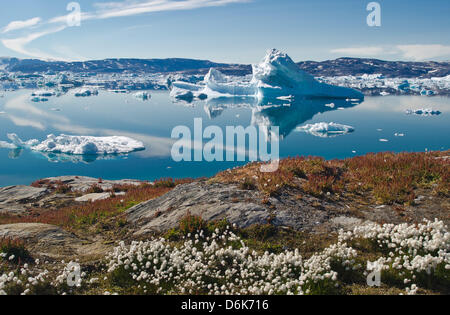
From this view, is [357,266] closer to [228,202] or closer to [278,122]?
[228,202]

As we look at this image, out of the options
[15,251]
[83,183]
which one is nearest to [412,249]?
[15,251]

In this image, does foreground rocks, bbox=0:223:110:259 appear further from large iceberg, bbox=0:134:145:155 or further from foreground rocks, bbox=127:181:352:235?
large iceberg, bbox=0:134:145:155

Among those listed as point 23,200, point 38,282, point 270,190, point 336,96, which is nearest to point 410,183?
point 270,190

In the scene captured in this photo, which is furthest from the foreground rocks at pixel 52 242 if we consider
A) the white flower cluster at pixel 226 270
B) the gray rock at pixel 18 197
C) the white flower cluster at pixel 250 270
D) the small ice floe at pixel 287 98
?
the small ice floe at pixel 287 98

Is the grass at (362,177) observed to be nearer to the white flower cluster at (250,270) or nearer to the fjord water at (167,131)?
the white flower cluster at (250,270)
